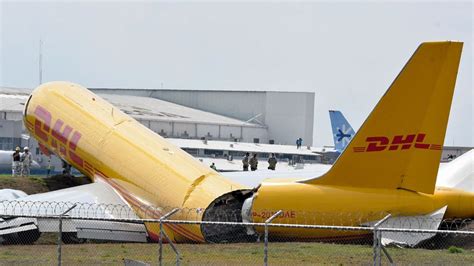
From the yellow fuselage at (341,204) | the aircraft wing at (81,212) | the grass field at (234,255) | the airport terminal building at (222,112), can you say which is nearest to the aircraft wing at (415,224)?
the yellow fuselage at (341,204)

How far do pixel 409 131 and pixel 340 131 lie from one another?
58.9m

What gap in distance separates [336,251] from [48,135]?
55.0 feet

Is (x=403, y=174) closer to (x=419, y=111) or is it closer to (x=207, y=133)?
(x=419, y=111)

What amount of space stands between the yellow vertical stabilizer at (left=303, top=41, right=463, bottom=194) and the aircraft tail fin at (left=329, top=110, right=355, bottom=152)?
187ft

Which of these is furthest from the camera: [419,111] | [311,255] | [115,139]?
[115,139]

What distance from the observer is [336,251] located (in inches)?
968

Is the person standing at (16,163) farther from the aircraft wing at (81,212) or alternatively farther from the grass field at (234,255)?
the grass field at (234,255)

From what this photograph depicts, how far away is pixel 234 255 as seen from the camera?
24812 mm

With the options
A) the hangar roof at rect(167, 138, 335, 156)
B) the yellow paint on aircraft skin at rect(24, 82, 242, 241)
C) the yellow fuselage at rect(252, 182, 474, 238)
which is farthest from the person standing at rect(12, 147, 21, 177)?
the hangar roof at rect(167, 138, 335, 156)

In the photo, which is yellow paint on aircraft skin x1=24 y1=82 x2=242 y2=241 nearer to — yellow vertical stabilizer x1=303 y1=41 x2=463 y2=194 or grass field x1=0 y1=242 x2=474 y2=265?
grass field x1=0 y1=242 x2=474 y2=265

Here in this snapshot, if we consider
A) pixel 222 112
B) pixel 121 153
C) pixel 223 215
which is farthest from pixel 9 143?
pixel 223 215

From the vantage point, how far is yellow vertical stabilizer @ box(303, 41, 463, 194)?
2528cm

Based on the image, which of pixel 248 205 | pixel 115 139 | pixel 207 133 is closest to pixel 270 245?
pixel 248 205

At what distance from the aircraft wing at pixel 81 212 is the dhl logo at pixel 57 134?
259 centimetres
